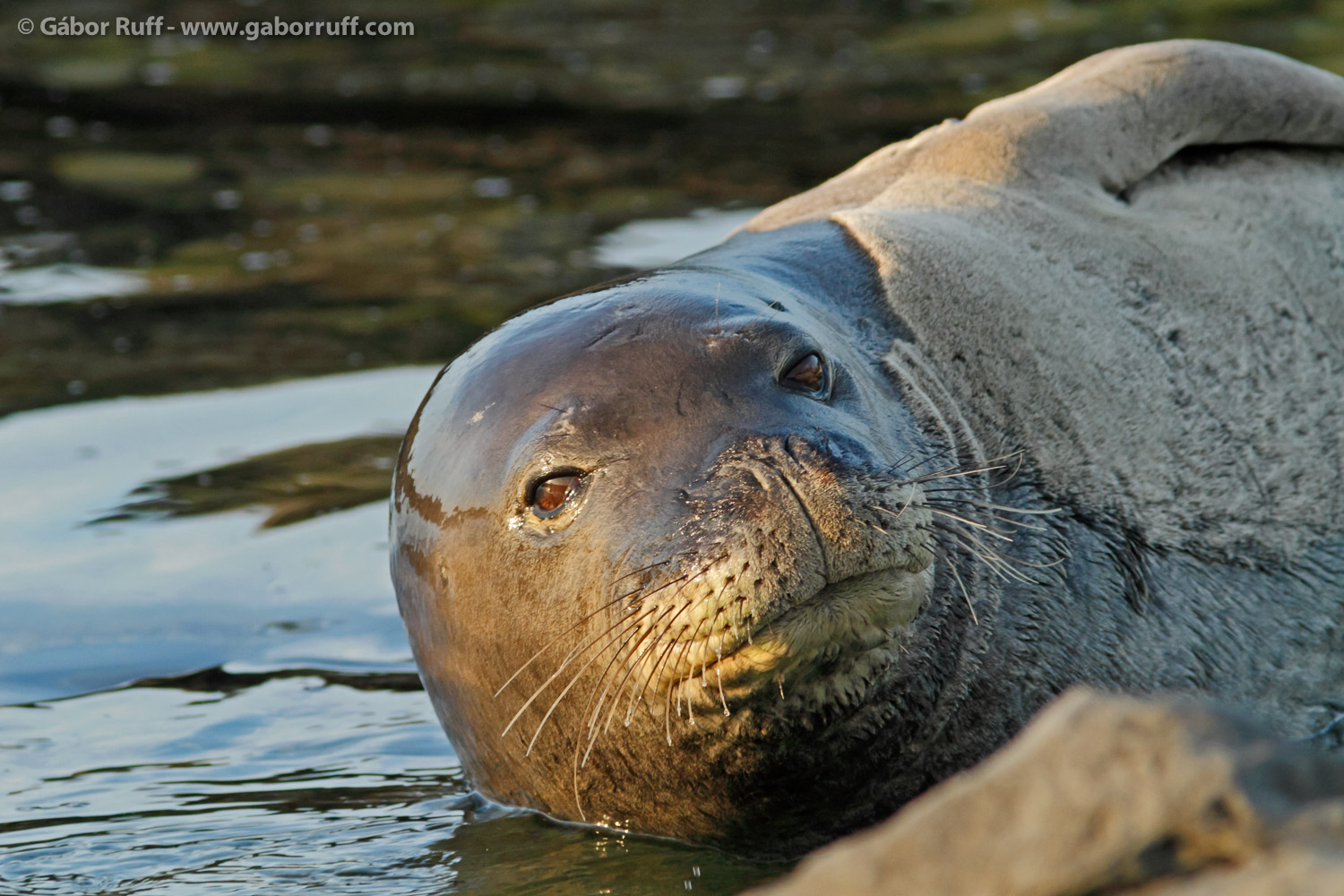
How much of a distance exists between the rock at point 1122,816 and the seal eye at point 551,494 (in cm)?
206

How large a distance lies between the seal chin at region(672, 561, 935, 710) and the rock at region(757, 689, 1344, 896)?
57.8 inches

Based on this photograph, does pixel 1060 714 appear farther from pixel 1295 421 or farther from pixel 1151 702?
pixel 1295 421

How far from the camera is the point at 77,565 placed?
684 centimetres

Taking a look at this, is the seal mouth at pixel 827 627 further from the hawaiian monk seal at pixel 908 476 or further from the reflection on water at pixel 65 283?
the reflection on water at pixel 65 283

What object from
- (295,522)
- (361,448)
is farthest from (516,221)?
(295,522)

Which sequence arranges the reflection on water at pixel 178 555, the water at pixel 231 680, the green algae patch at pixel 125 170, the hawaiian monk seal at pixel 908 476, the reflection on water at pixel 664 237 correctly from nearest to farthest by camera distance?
the hawaiian monk seal at pixel 908 476 < the water at pixel 231 680 < the reflection on water at pixel 178 555 < the reflection on water at pixel 664 237 < the green algae patch at pixel 125 170

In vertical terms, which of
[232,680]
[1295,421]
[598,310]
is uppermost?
[598,310]

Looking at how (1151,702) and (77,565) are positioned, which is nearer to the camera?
(1151,702)

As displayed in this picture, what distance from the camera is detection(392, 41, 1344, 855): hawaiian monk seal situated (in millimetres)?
3859

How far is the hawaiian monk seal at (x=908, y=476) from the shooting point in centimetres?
386

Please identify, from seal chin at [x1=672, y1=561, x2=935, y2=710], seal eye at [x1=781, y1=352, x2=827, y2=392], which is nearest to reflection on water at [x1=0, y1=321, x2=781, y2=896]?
seal chin at [x1=672, y1=561, x2=935, y2=710]

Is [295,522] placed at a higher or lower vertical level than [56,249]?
lower

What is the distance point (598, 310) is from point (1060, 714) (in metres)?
2.48

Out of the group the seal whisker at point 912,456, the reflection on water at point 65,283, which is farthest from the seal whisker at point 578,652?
the reflection on water at point 65,283
